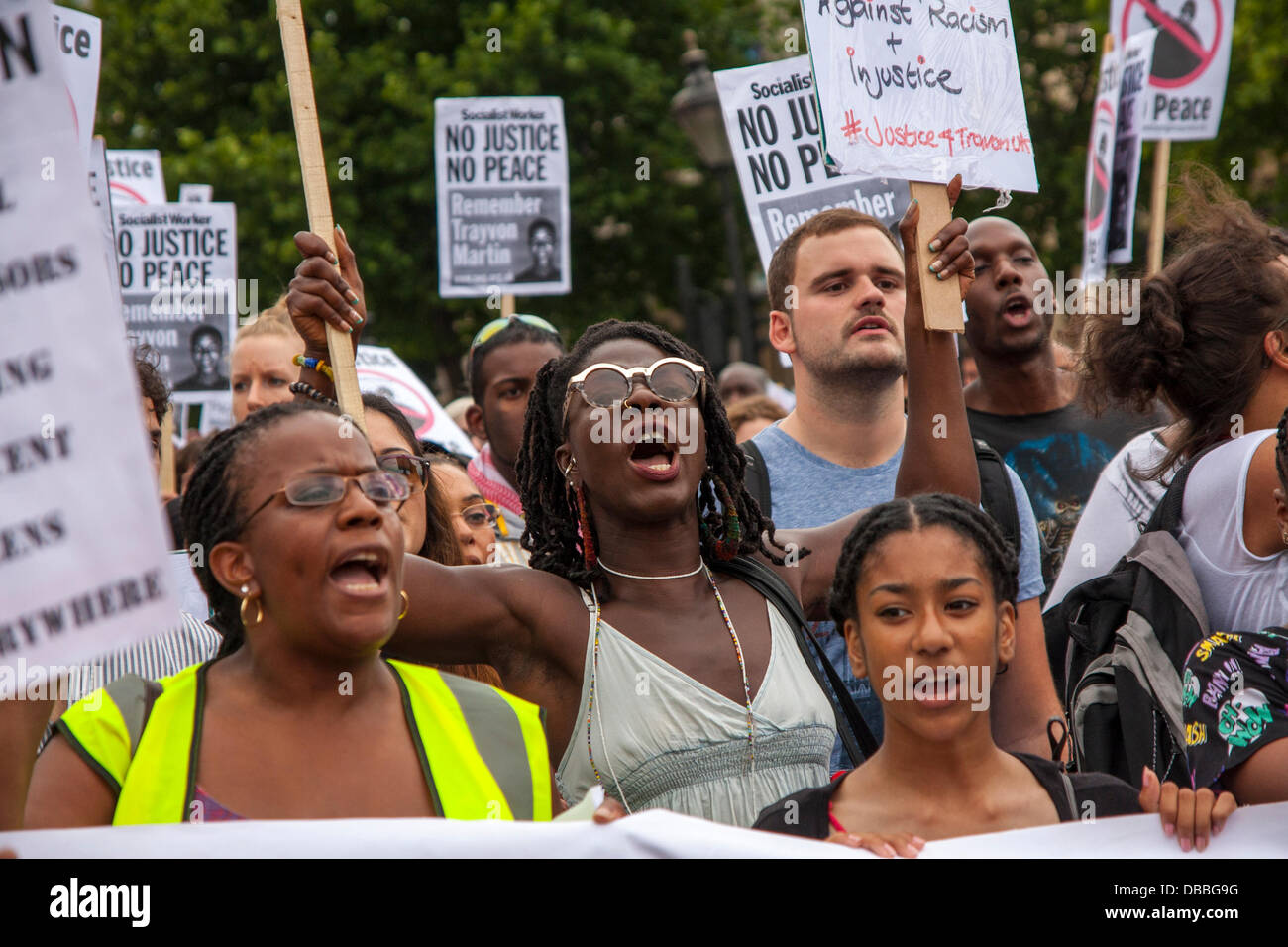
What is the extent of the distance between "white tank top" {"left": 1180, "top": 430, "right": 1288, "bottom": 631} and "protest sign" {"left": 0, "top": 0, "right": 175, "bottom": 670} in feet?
6.89

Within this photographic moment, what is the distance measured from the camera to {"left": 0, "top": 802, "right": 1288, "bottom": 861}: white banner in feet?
7.66

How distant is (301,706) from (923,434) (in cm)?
155

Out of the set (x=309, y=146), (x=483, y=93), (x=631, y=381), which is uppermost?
(x=483, y=93)

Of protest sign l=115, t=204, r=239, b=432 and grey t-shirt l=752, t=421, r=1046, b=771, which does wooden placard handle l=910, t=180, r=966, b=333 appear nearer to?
grey t-shirt l=752, t=421, r=1046, b=771

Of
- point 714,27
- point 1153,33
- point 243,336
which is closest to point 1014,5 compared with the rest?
point 714,27

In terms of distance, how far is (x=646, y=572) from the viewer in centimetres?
326

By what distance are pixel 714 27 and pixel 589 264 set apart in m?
3.36

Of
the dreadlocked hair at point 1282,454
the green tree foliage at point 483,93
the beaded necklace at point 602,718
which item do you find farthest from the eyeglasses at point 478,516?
the green tree foliage at point 483,93

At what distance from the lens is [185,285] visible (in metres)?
7.73

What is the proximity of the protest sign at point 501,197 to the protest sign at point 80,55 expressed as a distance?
97.1 inches

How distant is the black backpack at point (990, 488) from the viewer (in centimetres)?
370

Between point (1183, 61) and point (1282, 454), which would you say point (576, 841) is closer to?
point (1282, 454)

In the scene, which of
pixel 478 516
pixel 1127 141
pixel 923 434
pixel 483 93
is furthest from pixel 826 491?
pixel 483 93

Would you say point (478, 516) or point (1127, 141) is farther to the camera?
point (1127, 141)
